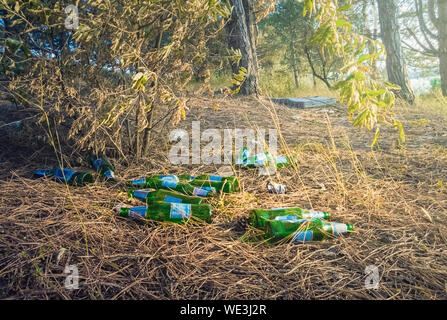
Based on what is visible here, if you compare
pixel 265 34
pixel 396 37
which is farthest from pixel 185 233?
pixel 265 34

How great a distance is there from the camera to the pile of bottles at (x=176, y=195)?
1827 millimetres

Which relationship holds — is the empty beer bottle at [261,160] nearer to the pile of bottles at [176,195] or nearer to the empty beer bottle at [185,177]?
the pile of bottles at [176,195]

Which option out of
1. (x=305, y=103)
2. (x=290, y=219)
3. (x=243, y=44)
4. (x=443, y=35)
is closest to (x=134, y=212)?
(x=290, y=219)

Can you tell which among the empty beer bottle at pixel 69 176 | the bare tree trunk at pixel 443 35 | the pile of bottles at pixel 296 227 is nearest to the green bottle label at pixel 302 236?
the pile of bottles at pixel 296 227

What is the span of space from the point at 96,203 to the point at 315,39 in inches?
64.4

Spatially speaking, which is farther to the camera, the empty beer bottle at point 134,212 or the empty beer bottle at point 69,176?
the empty beer bottle at point 69,176

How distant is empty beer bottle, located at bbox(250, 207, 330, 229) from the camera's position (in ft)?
5.88

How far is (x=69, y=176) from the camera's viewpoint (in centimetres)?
236

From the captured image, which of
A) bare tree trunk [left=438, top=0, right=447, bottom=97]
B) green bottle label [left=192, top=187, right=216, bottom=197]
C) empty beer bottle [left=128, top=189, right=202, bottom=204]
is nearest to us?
empty beer bottle [left=128, top=189, right=202, bottom=204]

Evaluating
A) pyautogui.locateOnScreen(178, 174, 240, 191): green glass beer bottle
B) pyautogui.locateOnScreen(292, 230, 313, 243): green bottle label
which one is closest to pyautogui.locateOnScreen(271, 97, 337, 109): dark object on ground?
pyautogui.locateOnScreen(178, 174, 240, 191): green glass beer bottle

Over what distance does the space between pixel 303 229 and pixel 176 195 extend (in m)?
0.83

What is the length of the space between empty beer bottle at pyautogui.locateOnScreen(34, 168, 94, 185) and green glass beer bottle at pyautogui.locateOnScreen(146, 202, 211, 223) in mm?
778

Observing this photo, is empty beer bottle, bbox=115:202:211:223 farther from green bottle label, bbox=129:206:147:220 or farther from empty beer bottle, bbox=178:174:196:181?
empty beer bottle, bbox=178:174:196:181

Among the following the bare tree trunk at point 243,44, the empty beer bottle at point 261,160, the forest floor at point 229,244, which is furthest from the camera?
the bare tree trunk at point 243,44
